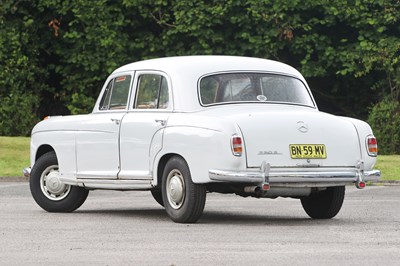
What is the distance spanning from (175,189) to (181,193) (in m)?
0.10

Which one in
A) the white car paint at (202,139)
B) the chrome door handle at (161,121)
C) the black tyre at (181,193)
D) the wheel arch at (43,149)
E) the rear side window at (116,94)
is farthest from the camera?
the wheel arch at (43,149)

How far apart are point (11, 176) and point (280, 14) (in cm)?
871

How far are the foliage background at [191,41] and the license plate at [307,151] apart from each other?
15.3m

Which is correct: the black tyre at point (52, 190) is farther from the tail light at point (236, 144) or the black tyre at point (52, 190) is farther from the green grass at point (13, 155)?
the green grass at point (13, 155)

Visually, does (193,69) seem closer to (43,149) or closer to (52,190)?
(52,190)

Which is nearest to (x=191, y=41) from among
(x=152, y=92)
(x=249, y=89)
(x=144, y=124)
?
(x=152, y=92)

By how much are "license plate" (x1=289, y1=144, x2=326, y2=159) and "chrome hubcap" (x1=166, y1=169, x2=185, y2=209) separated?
1213 mm

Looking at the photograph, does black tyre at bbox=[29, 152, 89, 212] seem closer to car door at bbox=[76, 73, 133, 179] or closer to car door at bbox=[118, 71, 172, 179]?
car door at bbox=[76, 73, 133, 179]

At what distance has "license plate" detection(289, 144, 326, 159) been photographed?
43.1 feet

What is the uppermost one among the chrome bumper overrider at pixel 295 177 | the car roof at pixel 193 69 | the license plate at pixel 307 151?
the car roof at pixel 193 69

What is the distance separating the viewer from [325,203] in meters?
14.4

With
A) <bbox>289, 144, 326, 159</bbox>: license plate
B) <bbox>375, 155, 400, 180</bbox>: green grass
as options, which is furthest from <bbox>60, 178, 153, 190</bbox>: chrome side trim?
<bbox>375, 155, 400, 180</bbox>: green grass

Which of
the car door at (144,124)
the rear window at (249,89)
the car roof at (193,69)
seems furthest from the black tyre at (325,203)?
the car door at (144,124)

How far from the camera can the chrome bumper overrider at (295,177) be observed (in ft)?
41.8
